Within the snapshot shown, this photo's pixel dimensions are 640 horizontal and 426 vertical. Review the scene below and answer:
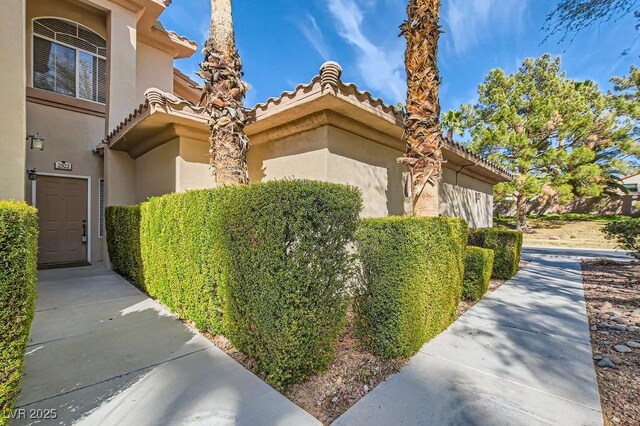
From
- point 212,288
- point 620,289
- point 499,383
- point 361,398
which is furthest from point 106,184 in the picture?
point 620,289

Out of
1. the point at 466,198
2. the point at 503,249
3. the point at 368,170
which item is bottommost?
the point at 503,249

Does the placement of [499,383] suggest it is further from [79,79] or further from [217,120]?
[79,79]

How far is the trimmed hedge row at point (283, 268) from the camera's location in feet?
9.09

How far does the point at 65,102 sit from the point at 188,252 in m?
9.01

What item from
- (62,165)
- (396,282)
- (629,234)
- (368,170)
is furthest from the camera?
(62,165)

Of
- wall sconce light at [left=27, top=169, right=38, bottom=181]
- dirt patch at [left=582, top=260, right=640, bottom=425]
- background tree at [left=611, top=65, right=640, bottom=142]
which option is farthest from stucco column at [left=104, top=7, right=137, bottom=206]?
background tree at [left=611, top=65, right=640, bottom=142]

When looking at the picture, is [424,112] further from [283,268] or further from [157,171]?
[157,171]

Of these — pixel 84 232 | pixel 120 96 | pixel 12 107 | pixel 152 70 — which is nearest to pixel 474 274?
pixel 12 107

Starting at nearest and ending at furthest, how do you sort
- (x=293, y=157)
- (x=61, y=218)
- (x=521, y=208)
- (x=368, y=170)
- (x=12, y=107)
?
1. (x=12, y=107)
2. (x=293, y=157)
3. (x=368, y=170)
4. (x=61, y=218)
5. (x=521, y=208)

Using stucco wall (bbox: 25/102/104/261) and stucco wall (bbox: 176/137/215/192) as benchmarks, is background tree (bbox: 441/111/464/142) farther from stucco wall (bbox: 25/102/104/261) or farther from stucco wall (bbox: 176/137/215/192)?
stucco wall (bbox: 25/102/104/261)

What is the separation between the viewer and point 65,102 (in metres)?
9.27

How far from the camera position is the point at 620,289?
6941mm

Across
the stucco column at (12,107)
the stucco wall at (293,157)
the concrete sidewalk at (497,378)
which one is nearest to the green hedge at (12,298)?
the concrete sidewalk at (497,378)

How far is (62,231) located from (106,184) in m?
2.28
